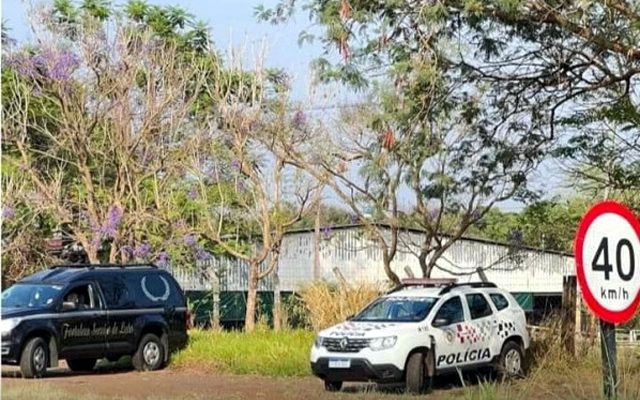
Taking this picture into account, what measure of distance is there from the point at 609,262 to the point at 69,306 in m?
14.6

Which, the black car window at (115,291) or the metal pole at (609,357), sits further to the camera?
the black car window at (115,291)

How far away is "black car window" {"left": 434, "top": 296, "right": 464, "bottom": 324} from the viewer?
19.1 m

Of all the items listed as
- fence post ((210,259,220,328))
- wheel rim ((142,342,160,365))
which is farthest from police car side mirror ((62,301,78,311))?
fence post ((210,259,220,328))

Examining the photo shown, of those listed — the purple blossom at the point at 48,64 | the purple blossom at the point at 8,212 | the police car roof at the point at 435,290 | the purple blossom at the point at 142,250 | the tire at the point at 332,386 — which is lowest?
the tire at the point at 332,386

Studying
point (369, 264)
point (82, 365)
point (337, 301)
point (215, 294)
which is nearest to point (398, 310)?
point (337, 301)

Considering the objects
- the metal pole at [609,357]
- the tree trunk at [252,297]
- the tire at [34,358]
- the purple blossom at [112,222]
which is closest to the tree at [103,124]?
the purple blossom at [112,222]

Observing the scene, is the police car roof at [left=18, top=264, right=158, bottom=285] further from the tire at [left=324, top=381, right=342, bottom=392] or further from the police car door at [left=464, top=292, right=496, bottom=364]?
the police car door at [left=464, top=292, right=496, bottom=364]

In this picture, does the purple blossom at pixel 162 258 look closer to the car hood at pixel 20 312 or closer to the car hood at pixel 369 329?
the car hood at pixel 20 312

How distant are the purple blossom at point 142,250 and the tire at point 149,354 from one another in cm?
783

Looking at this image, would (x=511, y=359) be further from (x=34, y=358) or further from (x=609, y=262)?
(x=609, y=262)

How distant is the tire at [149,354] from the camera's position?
22.9 m

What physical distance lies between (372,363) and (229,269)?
20.2 m

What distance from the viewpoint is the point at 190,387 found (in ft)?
62.7

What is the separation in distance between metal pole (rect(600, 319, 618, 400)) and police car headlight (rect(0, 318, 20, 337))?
44.3 feet
